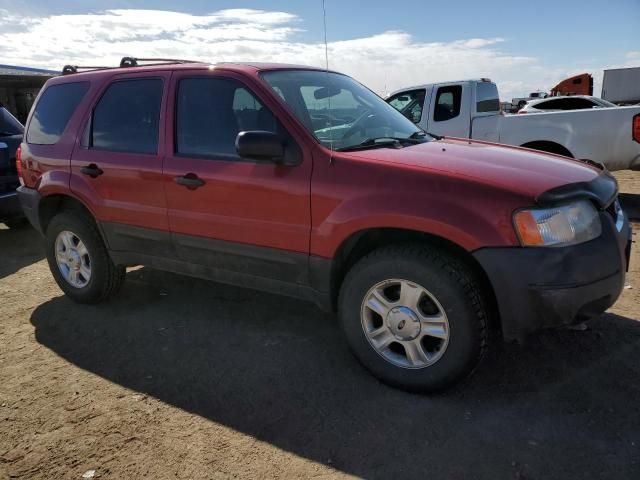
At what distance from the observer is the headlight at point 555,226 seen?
240 cm

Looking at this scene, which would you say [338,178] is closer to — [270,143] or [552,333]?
[270,143]

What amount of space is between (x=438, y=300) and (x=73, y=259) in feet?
10.4

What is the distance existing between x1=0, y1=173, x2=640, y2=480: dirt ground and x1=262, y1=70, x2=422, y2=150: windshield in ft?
4.66

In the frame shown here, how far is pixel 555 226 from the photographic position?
96.4 inches

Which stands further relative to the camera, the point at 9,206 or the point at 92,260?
the point at 9,206

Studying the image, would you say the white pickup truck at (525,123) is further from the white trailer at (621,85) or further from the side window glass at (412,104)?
the white trailer at (621,85)

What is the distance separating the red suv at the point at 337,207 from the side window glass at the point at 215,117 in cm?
1

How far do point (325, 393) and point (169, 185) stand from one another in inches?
68.4

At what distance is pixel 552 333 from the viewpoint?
343 centimetres

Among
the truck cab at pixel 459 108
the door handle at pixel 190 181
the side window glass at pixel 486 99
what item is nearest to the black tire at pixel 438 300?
the door handle at pixel 190 181

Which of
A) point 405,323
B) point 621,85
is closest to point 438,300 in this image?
point 405,323

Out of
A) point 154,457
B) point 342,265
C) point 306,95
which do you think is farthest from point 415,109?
point 154,457

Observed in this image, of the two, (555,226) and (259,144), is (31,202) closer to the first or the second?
(259,144)

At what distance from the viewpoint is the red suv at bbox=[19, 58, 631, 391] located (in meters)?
2.47
